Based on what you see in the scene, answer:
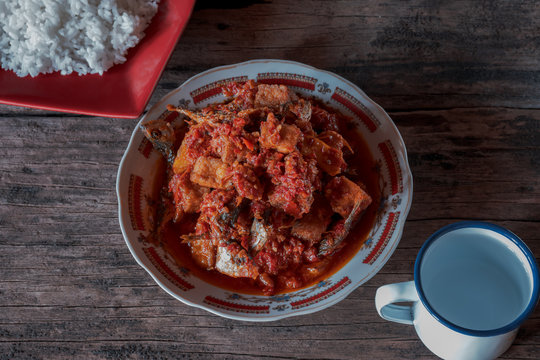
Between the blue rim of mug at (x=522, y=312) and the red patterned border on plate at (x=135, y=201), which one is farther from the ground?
the blue rim of mug at (x=522, y=312)

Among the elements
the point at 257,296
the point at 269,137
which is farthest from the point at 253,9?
the point at 257,296

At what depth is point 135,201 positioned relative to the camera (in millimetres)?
2578

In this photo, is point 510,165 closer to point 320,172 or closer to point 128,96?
point 320,172

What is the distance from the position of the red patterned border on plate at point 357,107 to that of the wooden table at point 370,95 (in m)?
0.44

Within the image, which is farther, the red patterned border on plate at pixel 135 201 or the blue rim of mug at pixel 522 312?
the red patterned border on plate at pixel 135 201

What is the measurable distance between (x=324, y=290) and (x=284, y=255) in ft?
0.91

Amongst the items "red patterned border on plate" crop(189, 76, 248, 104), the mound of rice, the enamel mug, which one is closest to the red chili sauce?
"red patterned border on plate" crop(189, 76, 248, 104)

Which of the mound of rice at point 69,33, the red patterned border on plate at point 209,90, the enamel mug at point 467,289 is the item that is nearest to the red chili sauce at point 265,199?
the red patterned border on plate at point 209,90

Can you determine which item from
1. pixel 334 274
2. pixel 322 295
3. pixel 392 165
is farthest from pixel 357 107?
pixel 322 295

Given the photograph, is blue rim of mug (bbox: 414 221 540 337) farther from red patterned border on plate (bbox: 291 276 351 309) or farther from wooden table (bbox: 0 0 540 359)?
wooden table (bbox: 0 0 540 359)

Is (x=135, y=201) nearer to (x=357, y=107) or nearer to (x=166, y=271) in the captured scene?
(x=166, y=271)

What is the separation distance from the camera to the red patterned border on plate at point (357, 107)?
266 cm

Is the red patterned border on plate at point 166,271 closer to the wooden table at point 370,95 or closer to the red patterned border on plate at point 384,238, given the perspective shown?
the wooden table at point 370,95

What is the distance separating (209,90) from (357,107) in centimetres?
83
